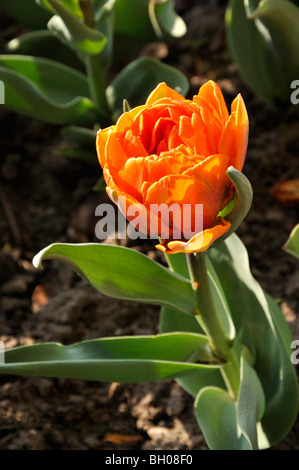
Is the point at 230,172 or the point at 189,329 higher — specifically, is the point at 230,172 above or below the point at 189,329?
above

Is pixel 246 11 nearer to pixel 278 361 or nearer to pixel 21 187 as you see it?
pixel 21 187

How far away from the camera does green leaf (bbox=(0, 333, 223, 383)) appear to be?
975 millimetres

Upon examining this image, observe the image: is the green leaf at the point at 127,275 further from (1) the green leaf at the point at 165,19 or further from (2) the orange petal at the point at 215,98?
(1) the green leaf at the point at 165,19

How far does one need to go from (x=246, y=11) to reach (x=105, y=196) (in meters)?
0.54

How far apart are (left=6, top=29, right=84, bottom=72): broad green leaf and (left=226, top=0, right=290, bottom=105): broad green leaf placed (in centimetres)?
43

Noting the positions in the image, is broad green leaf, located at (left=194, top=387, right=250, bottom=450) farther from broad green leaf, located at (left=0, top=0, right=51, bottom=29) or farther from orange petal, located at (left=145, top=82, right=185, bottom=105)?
broad green leaf, located at (left=0, top=0, right=51, bottom=29)

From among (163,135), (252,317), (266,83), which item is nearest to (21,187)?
(266,83)

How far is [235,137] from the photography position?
818 mm

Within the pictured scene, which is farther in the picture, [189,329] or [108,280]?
[189,329]

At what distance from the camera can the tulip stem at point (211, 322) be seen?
992 millimetres

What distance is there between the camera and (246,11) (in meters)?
1.60

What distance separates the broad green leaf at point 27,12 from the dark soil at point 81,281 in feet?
0.80

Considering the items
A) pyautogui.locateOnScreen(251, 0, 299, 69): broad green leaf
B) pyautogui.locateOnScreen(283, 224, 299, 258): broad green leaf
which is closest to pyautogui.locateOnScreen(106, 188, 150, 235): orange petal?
pyautogui.locateOnScreen(283, 224, 299, 258): broad green leaf

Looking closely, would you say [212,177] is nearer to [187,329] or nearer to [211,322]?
[211,322]
